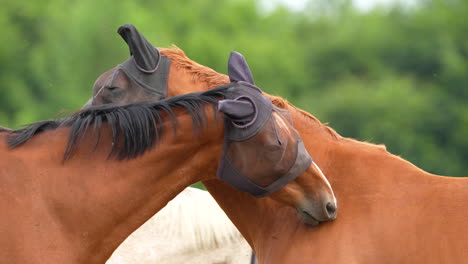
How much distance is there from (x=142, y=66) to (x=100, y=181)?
0.90 metres

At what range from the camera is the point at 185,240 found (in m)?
5.36

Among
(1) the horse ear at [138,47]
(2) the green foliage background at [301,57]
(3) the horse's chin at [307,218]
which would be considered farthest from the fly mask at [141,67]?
(2) the green foliage background at [301,57]

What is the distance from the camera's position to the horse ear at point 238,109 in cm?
388

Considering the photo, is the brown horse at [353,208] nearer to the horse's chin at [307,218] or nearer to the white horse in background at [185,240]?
the horse's chin at [307,218]

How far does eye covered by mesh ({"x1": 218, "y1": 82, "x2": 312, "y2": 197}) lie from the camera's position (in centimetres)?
396

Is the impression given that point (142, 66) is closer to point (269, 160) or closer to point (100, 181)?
point (100, 181)

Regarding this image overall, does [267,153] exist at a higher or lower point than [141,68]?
lower

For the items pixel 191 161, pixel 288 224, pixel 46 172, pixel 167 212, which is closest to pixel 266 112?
pixel 191 161

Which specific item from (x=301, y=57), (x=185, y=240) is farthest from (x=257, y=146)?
(x=301, y=57)

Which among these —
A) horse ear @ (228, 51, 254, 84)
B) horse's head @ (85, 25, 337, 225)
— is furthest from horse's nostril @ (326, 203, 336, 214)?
horse ear @ (228, 51, 254, 84)

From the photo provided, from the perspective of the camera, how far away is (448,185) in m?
4.36

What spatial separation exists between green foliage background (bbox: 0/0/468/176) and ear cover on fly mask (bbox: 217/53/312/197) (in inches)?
819

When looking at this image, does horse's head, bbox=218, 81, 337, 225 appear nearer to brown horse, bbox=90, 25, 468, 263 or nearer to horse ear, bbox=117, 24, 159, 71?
brown horse, bbox=90, 25, 468, 263

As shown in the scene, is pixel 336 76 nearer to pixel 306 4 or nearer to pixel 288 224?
pixel 306 4
